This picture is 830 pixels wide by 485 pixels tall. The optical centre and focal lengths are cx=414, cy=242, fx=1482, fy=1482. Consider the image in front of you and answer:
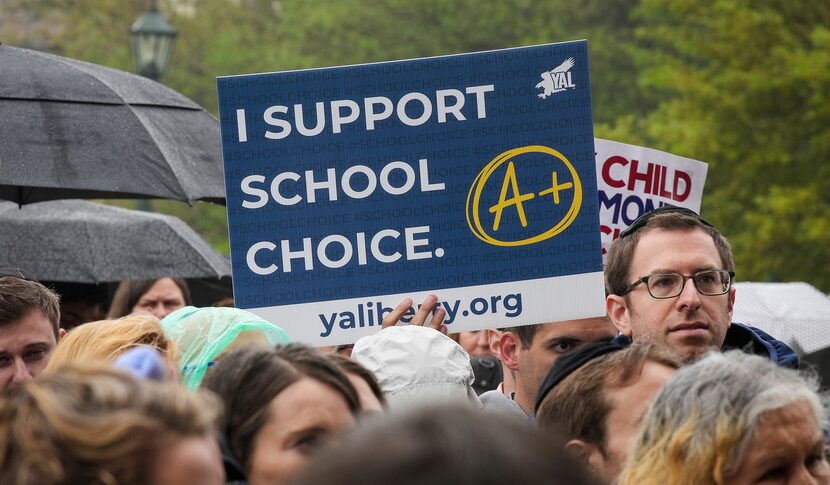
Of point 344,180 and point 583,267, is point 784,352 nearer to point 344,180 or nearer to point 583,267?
point 583,267

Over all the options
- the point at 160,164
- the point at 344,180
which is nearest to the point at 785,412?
the point at 344,180

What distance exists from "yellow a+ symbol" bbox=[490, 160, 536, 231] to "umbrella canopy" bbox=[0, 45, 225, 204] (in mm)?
1769

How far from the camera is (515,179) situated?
525 centimetres

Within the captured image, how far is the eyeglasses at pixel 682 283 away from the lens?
5129 millimetres

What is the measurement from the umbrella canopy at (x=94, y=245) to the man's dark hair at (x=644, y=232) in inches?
160

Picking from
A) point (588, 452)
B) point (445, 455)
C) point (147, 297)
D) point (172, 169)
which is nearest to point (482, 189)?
point (588, 452)

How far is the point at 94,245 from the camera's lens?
29.8ft

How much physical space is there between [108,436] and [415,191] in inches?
125

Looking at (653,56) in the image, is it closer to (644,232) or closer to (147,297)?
(147,297)

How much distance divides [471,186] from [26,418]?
3.15 meters

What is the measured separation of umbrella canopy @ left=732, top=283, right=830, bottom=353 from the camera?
11.2 metres

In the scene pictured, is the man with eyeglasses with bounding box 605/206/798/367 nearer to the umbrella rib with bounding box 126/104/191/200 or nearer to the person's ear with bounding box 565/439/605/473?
Answer: the person's ear with bounding box 565/439/605/473

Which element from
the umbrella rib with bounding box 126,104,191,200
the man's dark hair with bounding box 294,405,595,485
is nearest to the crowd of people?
the man's dark hair with bounding box 294,405,595,485

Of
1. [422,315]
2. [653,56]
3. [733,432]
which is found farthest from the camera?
[653,56]
